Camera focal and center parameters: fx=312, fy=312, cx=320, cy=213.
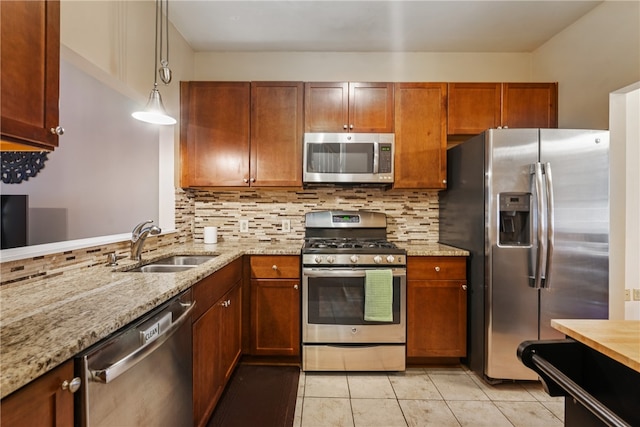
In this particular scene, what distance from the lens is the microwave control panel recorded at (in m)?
2.58

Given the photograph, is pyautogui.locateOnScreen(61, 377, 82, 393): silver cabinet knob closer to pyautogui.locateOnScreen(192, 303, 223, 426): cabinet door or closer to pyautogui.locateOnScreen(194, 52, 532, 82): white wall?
pyautogui.locateOnScreen(192, 303, 223, 426): cabinet door

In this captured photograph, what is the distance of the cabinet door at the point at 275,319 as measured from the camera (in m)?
2.36

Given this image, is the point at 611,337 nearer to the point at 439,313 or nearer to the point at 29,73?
the point at 439,313

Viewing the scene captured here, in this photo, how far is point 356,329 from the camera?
2.28m

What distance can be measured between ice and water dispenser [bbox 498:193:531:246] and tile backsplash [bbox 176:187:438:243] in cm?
82

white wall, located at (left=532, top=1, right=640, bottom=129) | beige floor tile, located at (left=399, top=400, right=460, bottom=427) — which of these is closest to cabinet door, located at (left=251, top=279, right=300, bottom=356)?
beige floor tile, located at (left=399, top=400, right=460, bottom=427)

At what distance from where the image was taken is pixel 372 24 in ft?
8.10

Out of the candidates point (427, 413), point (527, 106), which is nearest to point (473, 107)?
point (527, 106)

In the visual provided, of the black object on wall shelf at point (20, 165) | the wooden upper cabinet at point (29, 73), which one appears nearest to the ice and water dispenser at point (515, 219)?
the wooden upper cabinet at point (29, 73)

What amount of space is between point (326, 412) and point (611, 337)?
1.54m

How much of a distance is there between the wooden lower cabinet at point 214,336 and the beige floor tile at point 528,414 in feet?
5.68

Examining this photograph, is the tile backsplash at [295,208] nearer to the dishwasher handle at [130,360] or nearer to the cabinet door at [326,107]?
the cabinet door at [326,107]

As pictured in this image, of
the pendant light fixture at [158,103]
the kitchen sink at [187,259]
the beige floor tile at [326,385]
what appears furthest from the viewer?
the kitchen sink at [187,259]

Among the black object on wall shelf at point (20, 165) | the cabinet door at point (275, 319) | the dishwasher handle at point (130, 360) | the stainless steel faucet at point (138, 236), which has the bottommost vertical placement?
the cabinet door at point (275, 319)
